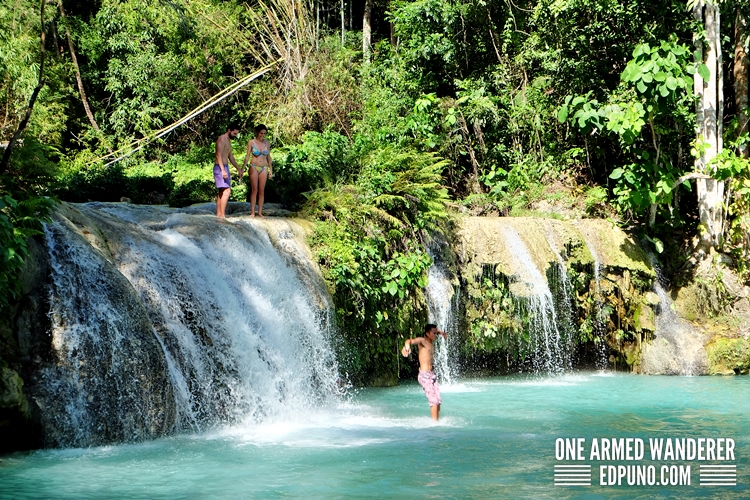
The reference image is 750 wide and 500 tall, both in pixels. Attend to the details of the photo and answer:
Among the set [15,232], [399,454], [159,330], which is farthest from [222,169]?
[399,454]

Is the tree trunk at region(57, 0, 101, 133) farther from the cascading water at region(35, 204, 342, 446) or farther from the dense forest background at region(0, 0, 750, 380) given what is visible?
the cascading water at region(35, 204, 342, 446)

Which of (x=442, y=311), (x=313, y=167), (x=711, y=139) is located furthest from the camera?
(x=711, y=139)

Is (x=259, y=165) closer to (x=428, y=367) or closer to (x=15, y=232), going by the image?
(x=428, y=367)

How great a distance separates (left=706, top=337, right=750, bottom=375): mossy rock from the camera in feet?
44.9

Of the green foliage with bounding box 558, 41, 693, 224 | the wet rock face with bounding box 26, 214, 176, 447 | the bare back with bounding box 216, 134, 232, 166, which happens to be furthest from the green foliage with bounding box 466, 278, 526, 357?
the wet rock face with bounding box 26, 214, 176, 447

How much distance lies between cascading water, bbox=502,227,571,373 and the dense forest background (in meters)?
1.21

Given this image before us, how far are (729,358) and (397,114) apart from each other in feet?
25.9

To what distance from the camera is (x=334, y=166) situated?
1383 centimetres

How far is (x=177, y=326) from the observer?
911 cm

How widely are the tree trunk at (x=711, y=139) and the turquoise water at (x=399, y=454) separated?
13.5ft

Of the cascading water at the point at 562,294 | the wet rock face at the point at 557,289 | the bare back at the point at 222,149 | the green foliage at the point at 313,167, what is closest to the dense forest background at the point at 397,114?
the green foliage at the point at 313,167

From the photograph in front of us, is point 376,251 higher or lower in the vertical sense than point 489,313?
higher

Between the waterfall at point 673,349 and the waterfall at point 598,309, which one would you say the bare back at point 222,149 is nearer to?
the waterfall at point 598,309

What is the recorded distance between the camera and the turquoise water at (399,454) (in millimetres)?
6461
